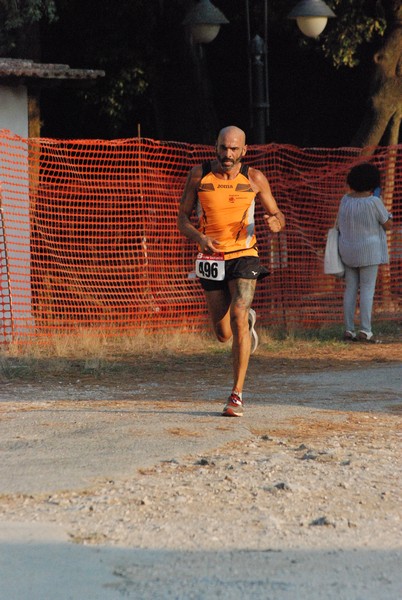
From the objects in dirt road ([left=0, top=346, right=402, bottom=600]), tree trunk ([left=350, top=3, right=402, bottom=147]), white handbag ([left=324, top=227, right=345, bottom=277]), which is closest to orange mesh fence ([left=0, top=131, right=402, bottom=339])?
tree trunk ([left=350, top=3, right=402, bottom=147])

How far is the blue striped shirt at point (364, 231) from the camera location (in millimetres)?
14055

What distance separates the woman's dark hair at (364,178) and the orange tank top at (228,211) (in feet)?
16.1

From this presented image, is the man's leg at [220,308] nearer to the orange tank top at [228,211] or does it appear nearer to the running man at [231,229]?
the running man at [231,229]

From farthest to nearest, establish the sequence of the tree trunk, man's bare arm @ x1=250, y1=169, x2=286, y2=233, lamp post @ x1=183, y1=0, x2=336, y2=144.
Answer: the tree trunk < lamp post @ x1=183, y1=0, x2=336, y2=144 < man's bare arm @ x1=250, y1=169, x2=286, y2=233

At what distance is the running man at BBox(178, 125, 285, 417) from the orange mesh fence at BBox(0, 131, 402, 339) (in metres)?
4.78

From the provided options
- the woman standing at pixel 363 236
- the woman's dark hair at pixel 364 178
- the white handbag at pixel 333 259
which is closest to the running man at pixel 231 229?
the woman's dark hair at pixel 364 178

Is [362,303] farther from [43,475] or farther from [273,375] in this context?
[43,475]

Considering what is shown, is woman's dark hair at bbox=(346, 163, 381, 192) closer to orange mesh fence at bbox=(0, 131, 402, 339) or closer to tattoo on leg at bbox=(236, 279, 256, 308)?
orange mesh fence at bbox=(0, 131, 402, 339)

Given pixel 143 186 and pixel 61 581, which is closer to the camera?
pixel 61 581

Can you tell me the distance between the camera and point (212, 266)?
9.10 metres

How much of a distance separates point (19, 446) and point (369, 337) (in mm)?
7155

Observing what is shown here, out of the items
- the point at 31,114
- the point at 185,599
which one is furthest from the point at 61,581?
the point at 31,114

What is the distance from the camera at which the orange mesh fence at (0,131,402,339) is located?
14.5 m

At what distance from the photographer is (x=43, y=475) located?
6762 millimetres
